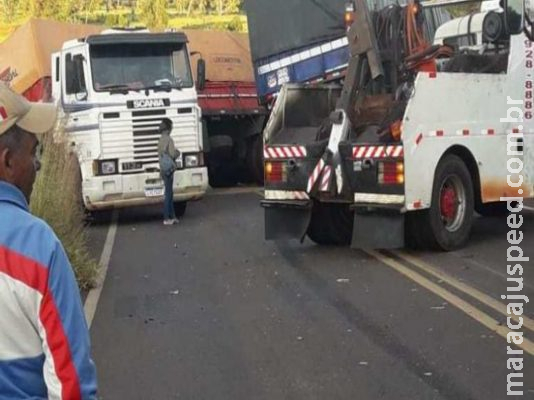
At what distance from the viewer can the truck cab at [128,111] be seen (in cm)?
1389

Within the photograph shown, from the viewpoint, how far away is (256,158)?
65.8 feet

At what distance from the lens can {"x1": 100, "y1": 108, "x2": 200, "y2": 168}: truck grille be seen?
14.0 m

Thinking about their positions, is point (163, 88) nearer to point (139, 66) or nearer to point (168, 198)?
point (139, 66)

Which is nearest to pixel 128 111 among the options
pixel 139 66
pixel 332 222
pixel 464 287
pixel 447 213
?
pixel 139 66

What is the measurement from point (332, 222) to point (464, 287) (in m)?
2.97

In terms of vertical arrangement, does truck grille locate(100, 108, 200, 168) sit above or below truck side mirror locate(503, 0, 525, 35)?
below

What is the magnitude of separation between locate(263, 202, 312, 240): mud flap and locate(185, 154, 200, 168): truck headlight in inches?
170

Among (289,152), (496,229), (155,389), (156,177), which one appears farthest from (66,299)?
(156,177)

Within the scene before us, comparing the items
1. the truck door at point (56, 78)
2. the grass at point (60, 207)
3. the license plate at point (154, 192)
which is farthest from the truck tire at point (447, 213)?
the truck door at point (56, 78)

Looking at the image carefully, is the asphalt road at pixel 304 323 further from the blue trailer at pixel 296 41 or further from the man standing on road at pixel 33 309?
the blue trailer at pixel 296 41

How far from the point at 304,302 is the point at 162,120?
7.13 metres

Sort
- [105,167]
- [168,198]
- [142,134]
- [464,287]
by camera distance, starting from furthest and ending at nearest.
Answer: [142,134] → [105,167] → [168,198] → [464,287]

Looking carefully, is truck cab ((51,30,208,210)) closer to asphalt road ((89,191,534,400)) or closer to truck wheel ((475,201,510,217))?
asphalt road ((89,191,534,400))

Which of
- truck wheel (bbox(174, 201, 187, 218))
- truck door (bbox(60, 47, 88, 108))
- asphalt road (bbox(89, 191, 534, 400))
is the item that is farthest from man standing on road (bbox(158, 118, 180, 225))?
asphalt road (bbox(89, 191, 534, 400))
